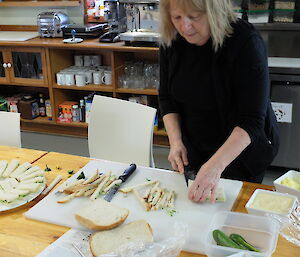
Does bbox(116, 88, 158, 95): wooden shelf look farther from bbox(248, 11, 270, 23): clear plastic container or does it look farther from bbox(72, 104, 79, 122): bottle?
bbox(248, 11, 270, 23): clear plastic container

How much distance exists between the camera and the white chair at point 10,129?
209 cm

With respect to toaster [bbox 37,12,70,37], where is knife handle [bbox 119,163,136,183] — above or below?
below

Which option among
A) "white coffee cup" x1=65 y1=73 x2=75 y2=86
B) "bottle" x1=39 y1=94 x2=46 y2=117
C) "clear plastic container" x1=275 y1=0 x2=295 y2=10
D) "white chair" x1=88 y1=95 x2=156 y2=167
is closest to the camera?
"white chair" x1=88 y1=95 x2=156 y2=167

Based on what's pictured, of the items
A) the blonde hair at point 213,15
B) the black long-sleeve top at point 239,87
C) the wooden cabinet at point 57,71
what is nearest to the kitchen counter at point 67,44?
the wooden cabinet at point 57,71

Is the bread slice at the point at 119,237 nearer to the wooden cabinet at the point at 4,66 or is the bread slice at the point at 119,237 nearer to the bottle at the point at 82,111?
the bottle at the point at 82,111

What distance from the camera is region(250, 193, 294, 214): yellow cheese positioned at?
4.09 feet

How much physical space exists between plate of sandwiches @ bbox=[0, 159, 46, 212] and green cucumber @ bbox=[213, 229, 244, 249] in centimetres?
66

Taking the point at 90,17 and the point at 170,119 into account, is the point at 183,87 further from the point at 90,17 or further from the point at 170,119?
the point at 90,17

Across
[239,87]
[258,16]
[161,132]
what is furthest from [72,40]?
[239,87]

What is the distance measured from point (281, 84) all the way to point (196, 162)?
1.47 m

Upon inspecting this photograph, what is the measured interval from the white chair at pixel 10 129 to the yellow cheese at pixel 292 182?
133 cm

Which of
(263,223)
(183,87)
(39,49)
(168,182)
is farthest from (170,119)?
(39,49)

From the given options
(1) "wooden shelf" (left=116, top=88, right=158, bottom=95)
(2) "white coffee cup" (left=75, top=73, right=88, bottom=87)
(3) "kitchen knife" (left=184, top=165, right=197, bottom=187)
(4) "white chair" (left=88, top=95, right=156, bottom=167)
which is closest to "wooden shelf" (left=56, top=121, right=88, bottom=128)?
(2) "white coffee cup" (left=75, top=73, right=88, bottom=87)

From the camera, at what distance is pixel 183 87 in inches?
63.7
